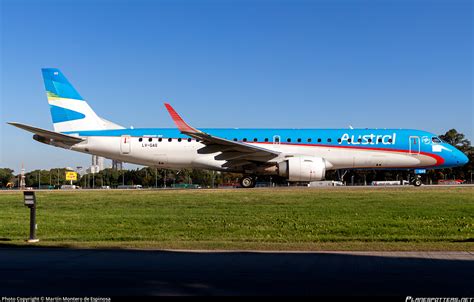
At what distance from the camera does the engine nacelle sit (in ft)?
98.4

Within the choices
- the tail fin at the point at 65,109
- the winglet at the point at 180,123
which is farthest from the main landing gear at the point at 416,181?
the tail fin at the point at 65,109

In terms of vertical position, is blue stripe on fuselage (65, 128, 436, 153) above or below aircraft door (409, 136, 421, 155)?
above

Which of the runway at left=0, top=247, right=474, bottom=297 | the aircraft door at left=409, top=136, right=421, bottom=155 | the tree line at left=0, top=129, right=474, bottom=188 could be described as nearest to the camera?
the runway at left=0, top=247, right=474, bottom=297

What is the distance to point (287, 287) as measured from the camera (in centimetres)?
724

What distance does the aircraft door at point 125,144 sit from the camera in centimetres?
3369

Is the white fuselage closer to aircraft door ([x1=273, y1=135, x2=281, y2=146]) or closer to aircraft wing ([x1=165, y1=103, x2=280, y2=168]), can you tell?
aircraft door ([x1=273, y1=135, x2=281, y2=146])

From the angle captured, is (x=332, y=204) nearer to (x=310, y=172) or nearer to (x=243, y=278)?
(x=310, y=172)

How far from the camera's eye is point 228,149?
31.4m

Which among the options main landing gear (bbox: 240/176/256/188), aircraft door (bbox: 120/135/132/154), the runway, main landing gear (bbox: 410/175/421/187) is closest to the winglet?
aircraft door (bbox: 120/135/132/154)

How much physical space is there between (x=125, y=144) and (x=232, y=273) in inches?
1037

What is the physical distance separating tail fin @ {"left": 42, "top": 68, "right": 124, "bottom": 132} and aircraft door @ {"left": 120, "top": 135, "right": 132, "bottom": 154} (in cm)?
159

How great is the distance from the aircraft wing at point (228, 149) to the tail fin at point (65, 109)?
19.8 feet

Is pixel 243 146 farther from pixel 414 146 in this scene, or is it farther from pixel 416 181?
pixel 416 181

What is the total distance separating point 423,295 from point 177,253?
5.06 meters
